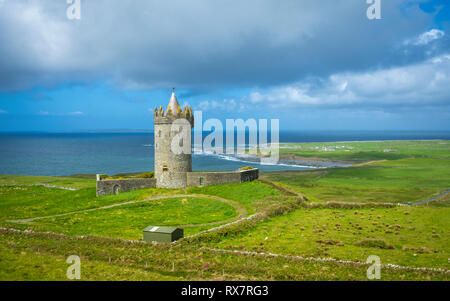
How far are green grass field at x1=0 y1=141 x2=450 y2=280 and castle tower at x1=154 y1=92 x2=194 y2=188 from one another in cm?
199

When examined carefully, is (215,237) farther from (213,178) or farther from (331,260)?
(213,178)

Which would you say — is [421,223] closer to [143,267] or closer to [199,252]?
[199,252]

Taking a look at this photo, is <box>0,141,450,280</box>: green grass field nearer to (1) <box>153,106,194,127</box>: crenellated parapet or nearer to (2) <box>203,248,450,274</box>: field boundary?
(2) <box>203,248,450,274</box>: field boundary

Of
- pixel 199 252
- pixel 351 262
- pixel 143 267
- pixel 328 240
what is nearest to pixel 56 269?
pixel 143 267

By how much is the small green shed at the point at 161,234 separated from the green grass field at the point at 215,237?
2.62 ft

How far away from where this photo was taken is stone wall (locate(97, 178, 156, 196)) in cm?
3631

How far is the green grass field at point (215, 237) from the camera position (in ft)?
52.0

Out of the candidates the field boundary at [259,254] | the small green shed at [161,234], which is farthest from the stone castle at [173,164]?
the small green shed at [161,234]

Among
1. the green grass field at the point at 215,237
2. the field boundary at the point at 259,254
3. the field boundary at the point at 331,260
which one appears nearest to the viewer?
the green grass field at the point at 215,237

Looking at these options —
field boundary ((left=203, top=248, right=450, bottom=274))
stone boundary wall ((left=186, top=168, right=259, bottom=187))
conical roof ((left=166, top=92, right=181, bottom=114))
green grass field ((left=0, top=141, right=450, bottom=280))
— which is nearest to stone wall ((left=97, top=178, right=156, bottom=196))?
green grass field ((left=0, top=141, right=450, bottom=280))

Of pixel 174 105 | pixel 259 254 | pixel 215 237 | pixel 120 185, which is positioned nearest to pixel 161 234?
pixel 215 237

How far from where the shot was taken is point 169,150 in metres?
38.5

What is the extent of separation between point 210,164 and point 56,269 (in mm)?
100929

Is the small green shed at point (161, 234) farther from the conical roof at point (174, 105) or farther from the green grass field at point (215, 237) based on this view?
the conical roof at point (174, 105)
